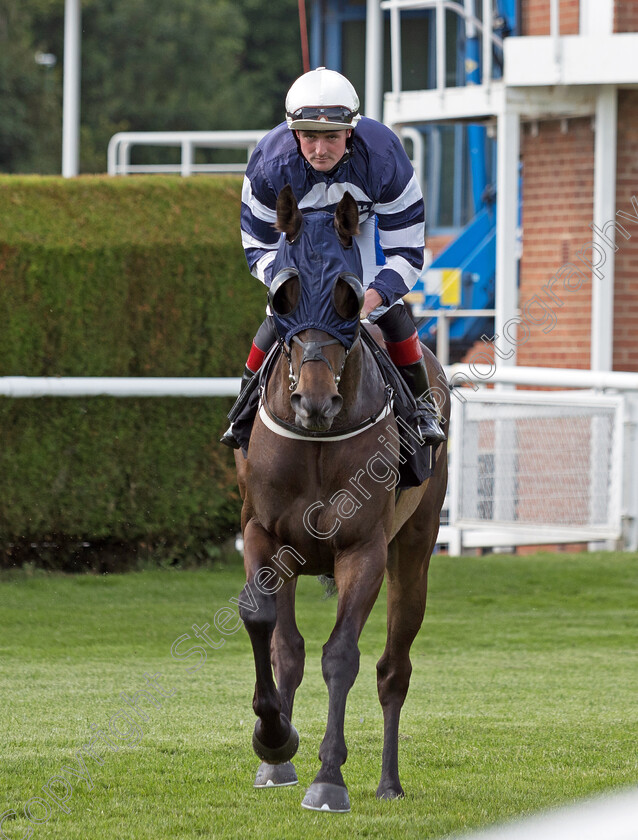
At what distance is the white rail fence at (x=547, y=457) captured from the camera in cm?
981

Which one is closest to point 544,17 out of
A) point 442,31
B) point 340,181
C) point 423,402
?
point 442,31

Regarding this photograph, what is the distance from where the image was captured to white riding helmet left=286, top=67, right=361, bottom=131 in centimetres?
414

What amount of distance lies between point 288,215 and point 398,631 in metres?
1.67

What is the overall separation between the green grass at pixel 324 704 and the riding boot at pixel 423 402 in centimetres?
122

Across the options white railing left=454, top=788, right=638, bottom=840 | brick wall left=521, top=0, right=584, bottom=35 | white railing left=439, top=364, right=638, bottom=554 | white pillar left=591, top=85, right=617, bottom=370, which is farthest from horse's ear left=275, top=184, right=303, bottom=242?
brick wall left=521, top=0, right=584, bottom=35

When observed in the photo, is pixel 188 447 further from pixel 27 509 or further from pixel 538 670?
pixel 538 670

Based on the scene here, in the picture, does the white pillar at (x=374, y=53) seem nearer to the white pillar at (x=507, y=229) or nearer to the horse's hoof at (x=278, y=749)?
the white pillar at (x=507, y=229)

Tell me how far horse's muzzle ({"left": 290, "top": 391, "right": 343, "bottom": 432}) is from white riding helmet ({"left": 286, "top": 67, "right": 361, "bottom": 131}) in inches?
37.3

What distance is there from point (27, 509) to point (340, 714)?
507 centimetres

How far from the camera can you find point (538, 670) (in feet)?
22.5

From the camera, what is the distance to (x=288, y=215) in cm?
394

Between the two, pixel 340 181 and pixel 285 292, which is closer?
pixel 285 292

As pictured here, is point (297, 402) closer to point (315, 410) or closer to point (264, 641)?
point (315, 410)

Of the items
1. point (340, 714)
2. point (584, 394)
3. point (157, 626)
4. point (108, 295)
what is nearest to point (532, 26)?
point (584, 394)
